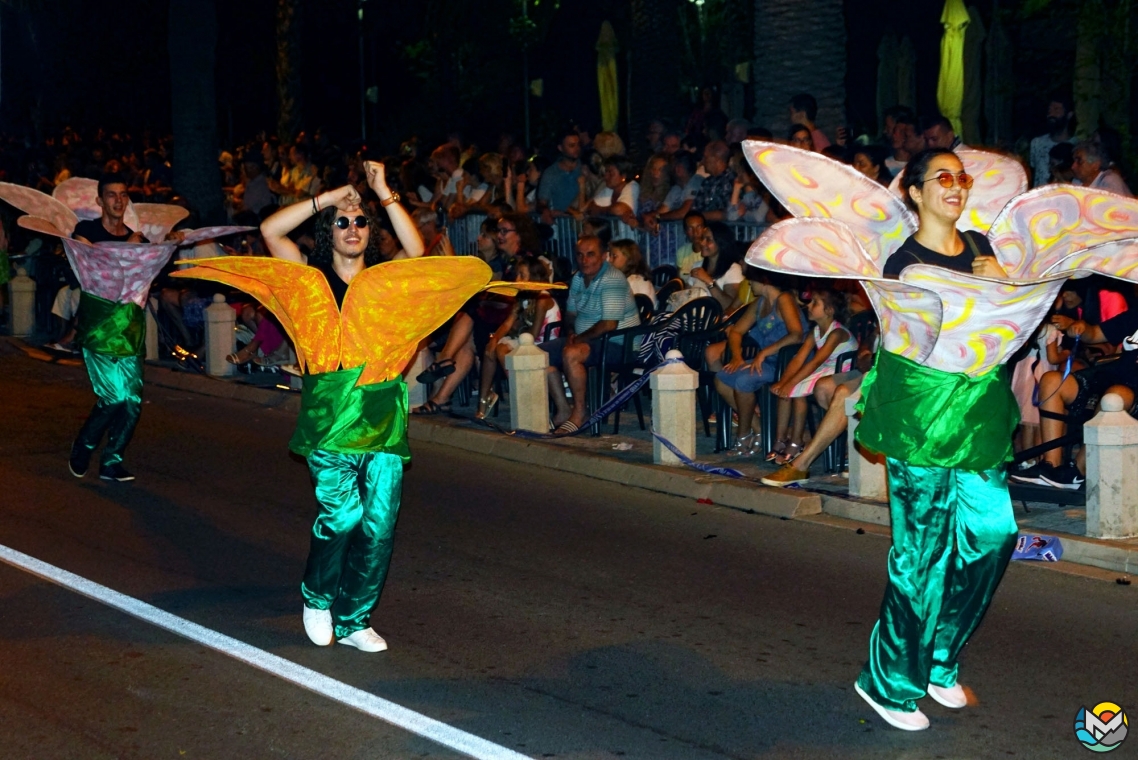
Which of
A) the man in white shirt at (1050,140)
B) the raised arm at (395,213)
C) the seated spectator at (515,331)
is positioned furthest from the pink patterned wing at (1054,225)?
the man in white shirt at (1050,140)

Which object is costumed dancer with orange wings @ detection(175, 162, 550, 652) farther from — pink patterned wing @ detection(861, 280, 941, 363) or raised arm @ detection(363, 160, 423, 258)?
pink patterned wing @ detection(861, 280, 941, 363)

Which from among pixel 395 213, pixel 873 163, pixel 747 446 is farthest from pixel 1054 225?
pixel 873 163

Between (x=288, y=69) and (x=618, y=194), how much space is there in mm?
17194

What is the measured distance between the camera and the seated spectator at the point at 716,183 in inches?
560

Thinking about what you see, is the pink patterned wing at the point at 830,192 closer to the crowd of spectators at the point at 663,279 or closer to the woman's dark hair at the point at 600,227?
the crowd of spectators at the point at 663,279

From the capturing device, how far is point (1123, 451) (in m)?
8.70

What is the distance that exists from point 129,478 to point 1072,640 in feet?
20.9

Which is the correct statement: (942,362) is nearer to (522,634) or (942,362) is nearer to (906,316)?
(906,316)

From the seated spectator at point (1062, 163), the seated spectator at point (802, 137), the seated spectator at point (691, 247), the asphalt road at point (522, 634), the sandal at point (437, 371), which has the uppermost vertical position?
the seated spectator at point (802, 137)

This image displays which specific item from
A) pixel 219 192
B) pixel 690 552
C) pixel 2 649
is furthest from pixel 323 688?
pixel 219 192

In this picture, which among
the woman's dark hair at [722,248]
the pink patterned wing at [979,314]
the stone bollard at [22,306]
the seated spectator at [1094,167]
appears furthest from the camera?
the stone bollard at [22,306]

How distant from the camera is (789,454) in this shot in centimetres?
1099

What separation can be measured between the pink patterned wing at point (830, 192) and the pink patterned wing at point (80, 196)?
6.26 meters

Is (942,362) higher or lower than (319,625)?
higher
